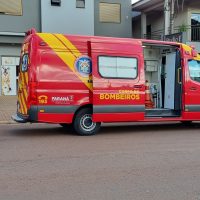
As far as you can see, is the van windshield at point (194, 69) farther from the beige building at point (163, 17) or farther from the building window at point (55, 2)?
the building window at point (55, 2)

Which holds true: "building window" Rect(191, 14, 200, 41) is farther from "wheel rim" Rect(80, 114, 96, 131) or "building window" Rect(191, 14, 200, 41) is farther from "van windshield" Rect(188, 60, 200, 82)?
"wheel rim" Rect(80, 114, 96, 131)

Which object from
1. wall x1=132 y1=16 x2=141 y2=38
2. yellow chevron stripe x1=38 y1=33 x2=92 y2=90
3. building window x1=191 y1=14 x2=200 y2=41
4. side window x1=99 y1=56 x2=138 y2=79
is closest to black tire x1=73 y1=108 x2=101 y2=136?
yellow chevron stripe x1=38 y1=33 x2=92 y2=90

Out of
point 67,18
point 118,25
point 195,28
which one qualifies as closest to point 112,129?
point 67,18

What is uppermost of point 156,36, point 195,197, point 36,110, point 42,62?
point 156,36

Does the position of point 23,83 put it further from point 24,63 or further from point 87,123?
point 87,123

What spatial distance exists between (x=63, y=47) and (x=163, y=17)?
1988cm

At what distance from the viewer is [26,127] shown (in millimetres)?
12820

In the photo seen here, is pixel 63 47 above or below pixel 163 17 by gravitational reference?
below

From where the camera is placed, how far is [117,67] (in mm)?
11117

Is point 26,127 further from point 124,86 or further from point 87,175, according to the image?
point 87,175

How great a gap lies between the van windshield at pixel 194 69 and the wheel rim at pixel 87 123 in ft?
11.2

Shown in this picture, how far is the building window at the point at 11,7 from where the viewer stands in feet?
84.1

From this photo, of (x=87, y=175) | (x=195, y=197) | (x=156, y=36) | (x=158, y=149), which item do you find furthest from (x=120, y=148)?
(x=156, y=36)

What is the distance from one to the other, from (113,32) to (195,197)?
79.3ft
